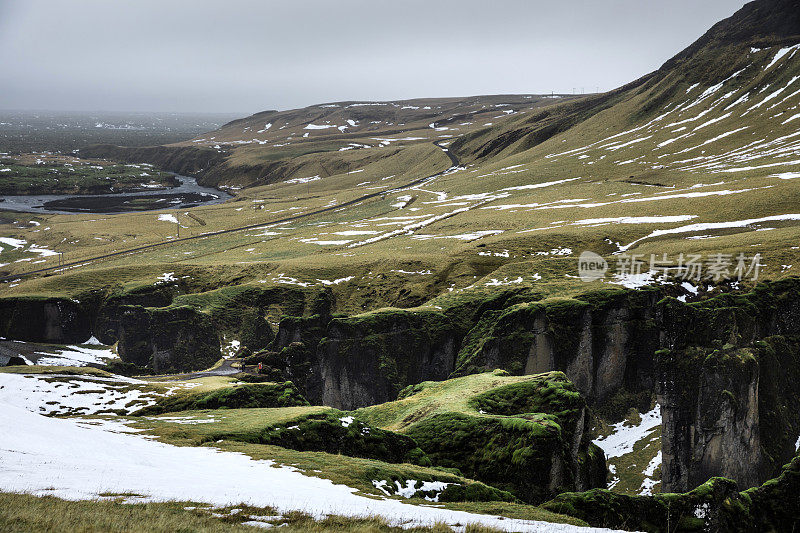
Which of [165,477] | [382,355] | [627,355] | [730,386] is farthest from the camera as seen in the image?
[382,355]

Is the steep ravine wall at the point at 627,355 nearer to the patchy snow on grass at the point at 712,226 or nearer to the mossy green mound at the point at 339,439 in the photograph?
the mossy green mound at the point at 339,439

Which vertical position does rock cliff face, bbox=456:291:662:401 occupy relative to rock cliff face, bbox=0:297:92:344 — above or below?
above

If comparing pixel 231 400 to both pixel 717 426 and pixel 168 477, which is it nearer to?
pixel 168 477

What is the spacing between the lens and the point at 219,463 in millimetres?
24500

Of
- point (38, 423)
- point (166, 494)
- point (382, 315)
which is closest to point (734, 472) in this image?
point (382, 315)

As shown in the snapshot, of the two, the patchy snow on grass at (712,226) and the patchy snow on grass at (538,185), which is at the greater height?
the patchy snow on grass at (538,185)

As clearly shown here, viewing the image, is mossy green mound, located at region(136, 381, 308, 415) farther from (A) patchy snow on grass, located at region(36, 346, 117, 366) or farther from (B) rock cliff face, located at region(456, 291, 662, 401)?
(A) patchy snow on grass, located at region(36, 346, 117, 366)

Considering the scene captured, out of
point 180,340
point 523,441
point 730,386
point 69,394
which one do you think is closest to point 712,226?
point 730,386

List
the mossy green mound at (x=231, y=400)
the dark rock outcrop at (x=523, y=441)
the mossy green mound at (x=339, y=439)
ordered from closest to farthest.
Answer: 1. the dark rock outcrop at (x=523, y=441)
2. the mossy green mound at (x=339, y=439)
3. the mossy green mound at (x=231, y=400)

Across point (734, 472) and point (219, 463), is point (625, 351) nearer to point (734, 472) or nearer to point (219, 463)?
point (734, 472)

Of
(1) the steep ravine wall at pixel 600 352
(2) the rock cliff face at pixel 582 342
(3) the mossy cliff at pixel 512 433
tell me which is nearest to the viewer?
(3) the mossy cliff at pixel 512 433

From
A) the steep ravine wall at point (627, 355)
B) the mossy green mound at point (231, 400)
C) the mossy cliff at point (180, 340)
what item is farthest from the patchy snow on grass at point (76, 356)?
the mossy green mound at point (231, 400)

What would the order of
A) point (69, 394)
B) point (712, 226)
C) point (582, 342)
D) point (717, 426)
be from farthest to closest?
point (712, 226) → point (582, 342) → point (717, 426) → point (69, 394)

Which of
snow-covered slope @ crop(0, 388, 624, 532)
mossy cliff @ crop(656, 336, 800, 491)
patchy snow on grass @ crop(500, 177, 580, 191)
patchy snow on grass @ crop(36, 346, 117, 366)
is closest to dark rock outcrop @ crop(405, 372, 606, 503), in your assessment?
mossy cliff @ crop(656, 336, 800, 491)
